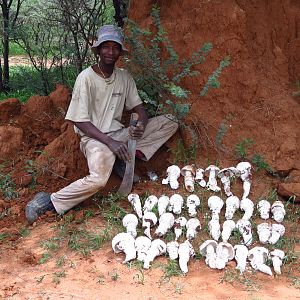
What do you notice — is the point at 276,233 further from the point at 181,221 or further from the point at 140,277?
the point at 140,277

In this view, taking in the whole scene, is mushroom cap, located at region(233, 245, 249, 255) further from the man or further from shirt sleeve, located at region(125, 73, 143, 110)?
shirt sleeve, located at region(125, 73, 143, 110)

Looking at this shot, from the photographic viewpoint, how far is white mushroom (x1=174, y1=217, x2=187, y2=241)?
173 inches

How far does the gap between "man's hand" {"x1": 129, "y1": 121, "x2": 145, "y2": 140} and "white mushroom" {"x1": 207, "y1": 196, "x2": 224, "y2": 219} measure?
0.91 meters

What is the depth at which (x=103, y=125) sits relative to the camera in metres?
5.08

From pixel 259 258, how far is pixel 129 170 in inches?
61.9

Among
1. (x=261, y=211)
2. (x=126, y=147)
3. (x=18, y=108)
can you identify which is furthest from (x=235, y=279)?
(x=18, y=108)

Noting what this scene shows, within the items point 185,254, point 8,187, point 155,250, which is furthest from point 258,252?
point 8,187

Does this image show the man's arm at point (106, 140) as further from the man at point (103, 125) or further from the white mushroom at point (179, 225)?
the white mushroom at point (179, 225)

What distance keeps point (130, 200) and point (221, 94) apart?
148 centimetres

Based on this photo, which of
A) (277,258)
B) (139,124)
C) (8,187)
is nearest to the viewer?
(277,258)

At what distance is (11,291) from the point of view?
3.79 meters

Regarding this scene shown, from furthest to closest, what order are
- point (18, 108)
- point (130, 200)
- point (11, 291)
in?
point (18, 108) → point (130, 200) → point (11, 291)

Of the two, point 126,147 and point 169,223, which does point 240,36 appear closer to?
point 126,147

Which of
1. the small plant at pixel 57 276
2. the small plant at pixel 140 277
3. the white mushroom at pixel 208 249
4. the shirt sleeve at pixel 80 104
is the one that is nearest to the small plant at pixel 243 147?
the white mushroom at pixel 208 249
